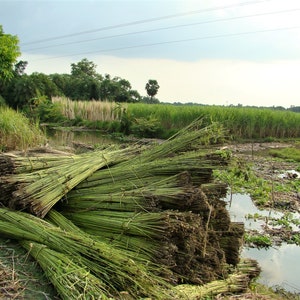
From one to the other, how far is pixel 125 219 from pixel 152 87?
136 feet

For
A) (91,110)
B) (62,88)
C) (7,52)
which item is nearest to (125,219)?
(7,52)

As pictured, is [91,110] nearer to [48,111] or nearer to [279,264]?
[48,111]

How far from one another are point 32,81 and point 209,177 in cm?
3432

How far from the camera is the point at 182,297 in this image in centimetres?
317

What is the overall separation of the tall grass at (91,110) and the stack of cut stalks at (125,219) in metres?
20.9

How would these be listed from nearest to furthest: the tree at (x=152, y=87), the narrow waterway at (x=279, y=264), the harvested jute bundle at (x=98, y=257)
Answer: the harvested jute bundle at (x=98, y=257)
the narrow waterway at (x=279, y=264)
the tree at (x=152, y=87)

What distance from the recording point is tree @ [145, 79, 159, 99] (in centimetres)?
4381

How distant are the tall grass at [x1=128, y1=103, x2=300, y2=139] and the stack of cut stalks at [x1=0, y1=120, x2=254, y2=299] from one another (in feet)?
52.5

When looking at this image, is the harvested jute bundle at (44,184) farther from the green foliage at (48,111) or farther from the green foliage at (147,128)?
the green foliage at (48,111)

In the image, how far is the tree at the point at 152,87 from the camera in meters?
43.8

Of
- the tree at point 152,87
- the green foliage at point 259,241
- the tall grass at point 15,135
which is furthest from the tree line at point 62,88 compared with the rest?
the green foliage at point 259,241

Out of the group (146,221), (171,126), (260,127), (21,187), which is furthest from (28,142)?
(260,127)

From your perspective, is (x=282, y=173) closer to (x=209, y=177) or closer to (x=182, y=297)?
(x=209, y=177)

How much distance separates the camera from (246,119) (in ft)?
68.0
